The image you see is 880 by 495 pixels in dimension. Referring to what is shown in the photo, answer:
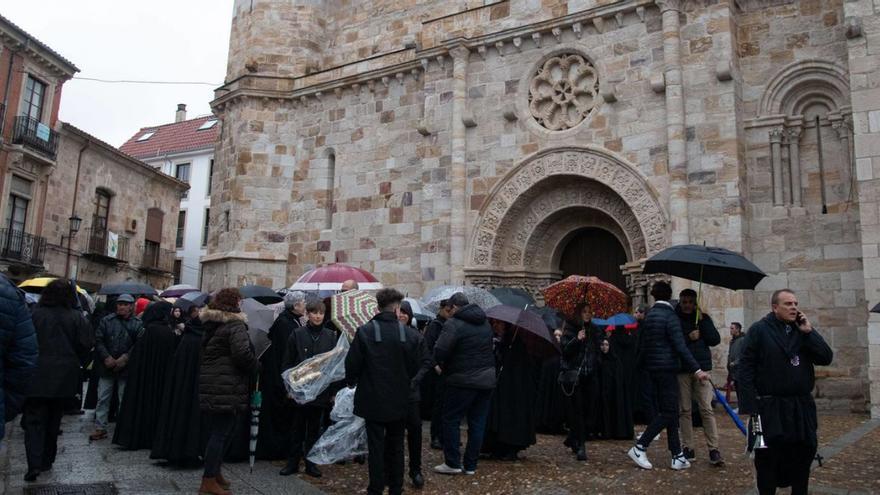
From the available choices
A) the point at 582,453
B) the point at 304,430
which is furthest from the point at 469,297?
the point at 304,430

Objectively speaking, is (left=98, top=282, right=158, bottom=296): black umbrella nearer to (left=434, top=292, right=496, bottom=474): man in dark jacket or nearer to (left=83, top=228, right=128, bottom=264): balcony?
(left=434, top=292, right=496, bottom=474): man in dark jacket

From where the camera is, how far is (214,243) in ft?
56.6

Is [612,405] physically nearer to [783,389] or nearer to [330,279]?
[783,389]

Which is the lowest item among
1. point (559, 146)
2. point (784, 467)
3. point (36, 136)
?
point (784, 467)

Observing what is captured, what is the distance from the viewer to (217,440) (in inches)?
224

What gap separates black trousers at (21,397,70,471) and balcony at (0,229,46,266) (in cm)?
1806

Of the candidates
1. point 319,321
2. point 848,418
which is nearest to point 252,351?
point 319,321

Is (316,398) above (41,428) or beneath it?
above

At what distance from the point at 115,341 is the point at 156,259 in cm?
2366

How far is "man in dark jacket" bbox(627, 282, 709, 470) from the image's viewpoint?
6.75 m

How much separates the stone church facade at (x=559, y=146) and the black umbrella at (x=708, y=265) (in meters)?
3.56

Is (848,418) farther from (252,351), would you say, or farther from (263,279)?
(263,279)

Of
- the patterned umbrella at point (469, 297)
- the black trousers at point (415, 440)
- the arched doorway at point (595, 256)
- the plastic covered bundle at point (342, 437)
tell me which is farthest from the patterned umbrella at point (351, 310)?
the arched doorway at point (595, 256)

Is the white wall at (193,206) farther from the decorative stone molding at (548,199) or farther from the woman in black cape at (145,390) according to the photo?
the woman in black cape at (145,390)
